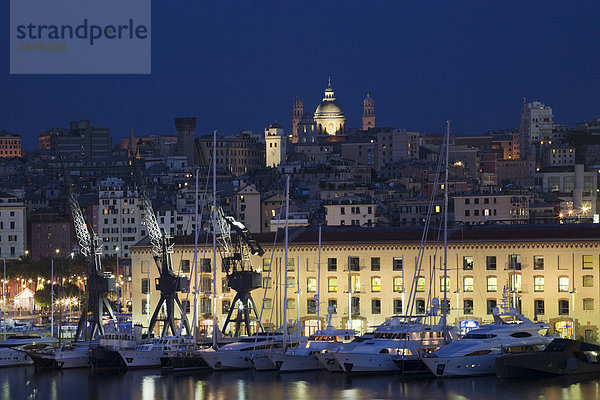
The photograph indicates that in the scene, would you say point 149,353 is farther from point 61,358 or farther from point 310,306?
point 310,306

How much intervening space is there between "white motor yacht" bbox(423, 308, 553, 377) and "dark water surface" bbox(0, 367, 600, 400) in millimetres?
564

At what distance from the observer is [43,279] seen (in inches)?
4444

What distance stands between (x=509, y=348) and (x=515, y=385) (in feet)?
9.73

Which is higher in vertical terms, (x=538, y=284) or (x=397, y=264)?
(x=397, y=264)

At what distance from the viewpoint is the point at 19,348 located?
72.6 metres

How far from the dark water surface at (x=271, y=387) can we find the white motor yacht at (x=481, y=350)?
56 centimetres

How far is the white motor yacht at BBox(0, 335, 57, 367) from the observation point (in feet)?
237

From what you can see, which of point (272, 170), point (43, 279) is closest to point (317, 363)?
point (43, 279)

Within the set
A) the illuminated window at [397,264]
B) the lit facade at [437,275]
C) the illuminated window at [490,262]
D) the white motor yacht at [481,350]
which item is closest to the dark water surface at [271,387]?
the white motor yacht at [481,350]

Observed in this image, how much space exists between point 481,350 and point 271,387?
25.0 ft

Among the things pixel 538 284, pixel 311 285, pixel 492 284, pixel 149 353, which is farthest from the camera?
pixel 311 285

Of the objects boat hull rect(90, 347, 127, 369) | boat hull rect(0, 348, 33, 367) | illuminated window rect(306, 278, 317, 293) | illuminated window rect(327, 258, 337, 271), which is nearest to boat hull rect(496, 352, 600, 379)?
boat hull rect(90, 347, 127, 369)

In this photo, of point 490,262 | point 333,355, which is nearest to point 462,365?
point 333,355

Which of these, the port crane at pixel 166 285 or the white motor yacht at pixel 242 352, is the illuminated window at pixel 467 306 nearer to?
the white motor yacht at pixel 242 352
